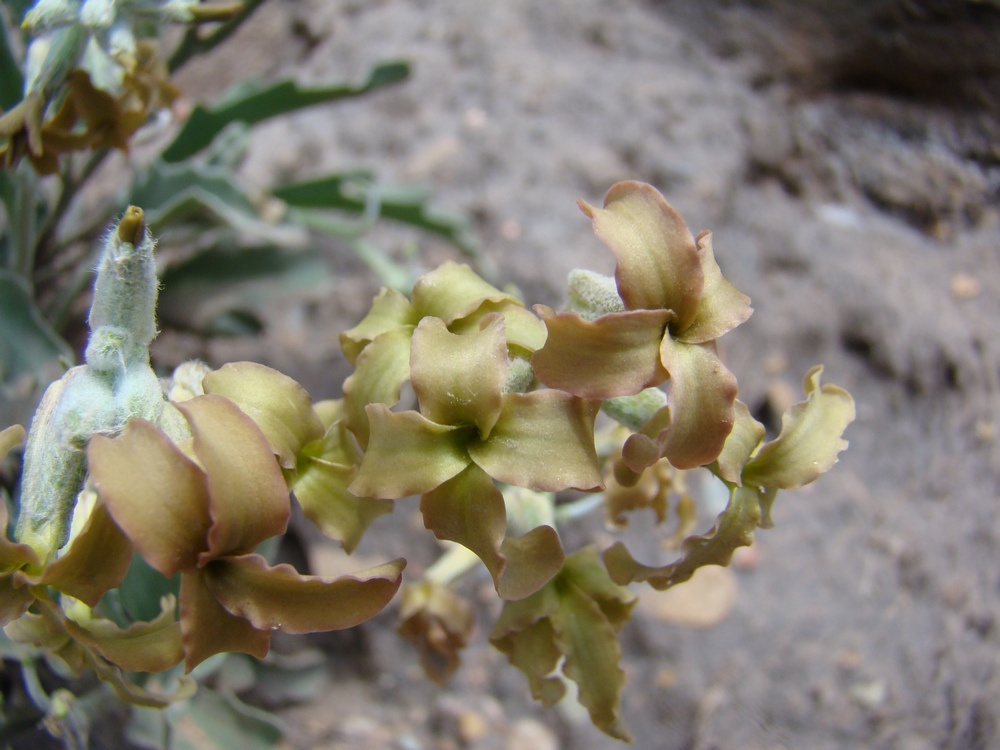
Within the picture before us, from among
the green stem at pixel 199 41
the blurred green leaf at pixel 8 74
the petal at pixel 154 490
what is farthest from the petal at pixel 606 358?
the green stem at pixel 199 41

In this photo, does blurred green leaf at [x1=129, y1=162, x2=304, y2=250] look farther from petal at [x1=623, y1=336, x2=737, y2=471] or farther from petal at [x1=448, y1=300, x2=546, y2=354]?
petal at [x1=623, y1=336, x2=737, y2=471]

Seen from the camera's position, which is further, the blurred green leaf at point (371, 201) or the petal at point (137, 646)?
the blurred green leaf at point (371, 201)

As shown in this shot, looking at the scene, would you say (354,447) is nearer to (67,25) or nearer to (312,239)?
(67,25)

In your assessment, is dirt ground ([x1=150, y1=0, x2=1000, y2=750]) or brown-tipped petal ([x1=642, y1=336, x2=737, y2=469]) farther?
dirt ground ([x1=150, y1=0, x2=1000, y2=750])

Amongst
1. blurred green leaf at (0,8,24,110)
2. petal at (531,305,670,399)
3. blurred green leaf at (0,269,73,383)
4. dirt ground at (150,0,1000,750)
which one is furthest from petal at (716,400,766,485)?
blurred green leaf at (0,8,24,110)

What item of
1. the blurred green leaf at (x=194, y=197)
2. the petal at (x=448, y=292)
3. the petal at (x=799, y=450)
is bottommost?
the blurred green leaf at (x=194, y=197)

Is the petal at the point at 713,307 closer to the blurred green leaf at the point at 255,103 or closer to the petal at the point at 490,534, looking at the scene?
the petal at the point at 490,534
